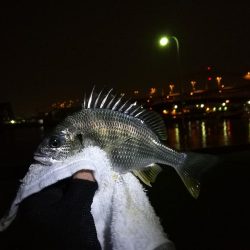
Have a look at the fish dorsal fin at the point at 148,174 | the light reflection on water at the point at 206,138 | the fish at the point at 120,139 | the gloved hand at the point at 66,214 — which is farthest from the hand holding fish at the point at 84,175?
the light reflection on water at the point at 206,138

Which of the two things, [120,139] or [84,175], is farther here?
[120,139]

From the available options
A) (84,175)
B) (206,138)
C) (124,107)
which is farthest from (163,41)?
(84,175)

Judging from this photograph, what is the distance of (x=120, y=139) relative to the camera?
2367 mm

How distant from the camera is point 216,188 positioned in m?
9.59

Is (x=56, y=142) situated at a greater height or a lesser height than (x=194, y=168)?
greater

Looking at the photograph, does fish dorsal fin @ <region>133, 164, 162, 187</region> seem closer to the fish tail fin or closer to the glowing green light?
the fish tail fin

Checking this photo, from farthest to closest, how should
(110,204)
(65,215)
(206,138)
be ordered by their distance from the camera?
(206,138), (110,204), (65,215)

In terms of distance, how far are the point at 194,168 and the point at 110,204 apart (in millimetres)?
838

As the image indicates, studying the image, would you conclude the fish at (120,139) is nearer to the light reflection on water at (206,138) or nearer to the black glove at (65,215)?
the black glove at (65,215)

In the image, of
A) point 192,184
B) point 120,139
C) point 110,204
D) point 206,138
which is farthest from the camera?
point 206,138

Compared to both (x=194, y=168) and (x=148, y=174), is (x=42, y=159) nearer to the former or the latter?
(x=148, y=174)

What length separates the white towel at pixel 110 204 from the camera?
6.87 ft

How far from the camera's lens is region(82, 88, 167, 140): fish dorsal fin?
2.44m

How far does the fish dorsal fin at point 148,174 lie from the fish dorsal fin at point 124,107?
0.24 m
